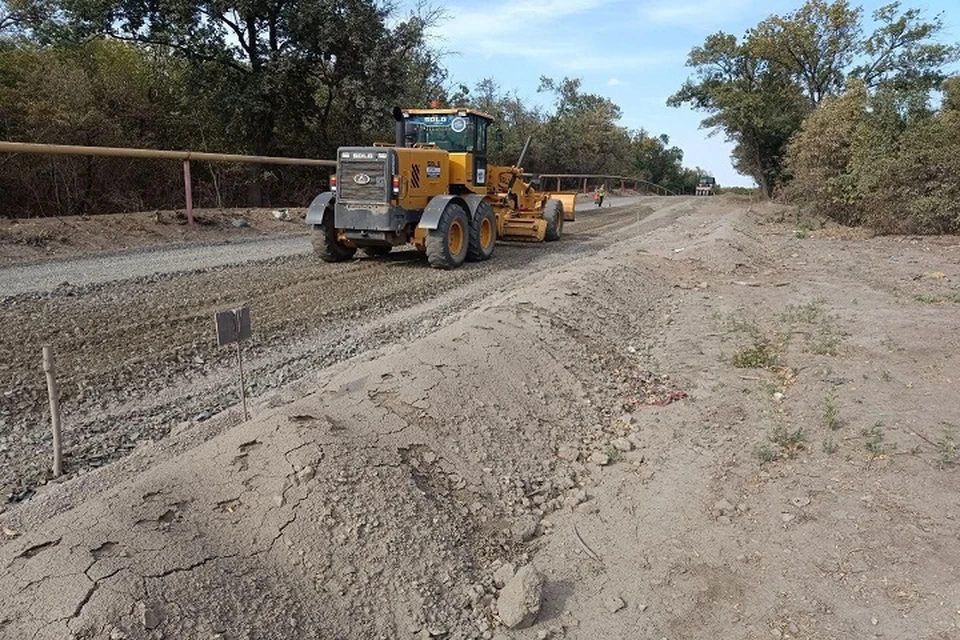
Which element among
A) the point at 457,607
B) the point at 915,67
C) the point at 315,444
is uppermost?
the point at 915,67

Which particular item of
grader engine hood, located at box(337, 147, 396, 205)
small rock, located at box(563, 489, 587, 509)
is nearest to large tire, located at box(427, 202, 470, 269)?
grader engine hood, located at box(337, 147, 396, 205)

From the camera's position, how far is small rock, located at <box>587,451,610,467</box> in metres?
4.50

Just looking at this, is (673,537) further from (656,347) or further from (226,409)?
(656,347)

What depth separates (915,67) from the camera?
105 feet

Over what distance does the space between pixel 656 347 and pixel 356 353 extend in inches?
127

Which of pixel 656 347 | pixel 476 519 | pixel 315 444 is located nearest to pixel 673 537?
pixel 476 519

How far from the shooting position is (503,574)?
327 cm

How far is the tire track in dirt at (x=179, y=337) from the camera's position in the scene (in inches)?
174

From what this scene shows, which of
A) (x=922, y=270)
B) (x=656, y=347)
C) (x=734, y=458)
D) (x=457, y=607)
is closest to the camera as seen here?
(x=457, y=607)

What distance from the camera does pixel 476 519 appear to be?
3672mm

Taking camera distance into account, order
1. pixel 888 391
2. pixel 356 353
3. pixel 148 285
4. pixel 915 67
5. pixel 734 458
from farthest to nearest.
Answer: pixel 915 67 < pixel 148 285 < pixel 356 353 < pixel 888 391 < pixel 734 458

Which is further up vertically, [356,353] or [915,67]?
[915,67]

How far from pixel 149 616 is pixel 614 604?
1944 millimetres

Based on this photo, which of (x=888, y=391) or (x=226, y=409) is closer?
(x=226, y=409)
